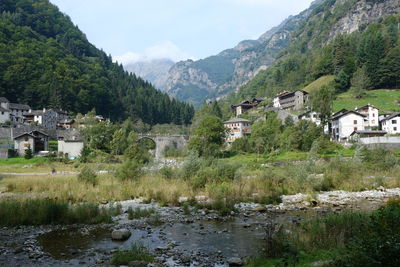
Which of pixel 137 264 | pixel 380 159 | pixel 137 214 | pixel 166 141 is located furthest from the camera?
pixel 166 141

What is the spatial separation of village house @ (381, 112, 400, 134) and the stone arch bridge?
53471 mm

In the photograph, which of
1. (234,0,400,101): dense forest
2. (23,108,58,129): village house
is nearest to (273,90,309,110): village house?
(234,0,400,101): dense forest

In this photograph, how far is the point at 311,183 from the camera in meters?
31.2

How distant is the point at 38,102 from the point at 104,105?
3144cm

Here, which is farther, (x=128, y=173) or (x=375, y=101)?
(x=375, y=101)

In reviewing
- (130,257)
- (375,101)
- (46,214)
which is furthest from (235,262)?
(375,101)

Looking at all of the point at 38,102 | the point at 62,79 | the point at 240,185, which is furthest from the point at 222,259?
the point at 62,79

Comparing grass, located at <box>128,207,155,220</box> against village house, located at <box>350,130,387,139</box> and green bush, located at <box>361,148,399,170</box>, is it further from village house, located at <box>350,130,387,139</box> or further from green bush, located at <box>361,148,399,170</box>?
village house, located at <box>350,130,387,139</box>

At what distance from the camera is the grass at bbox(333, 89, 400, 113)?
86.8 metres

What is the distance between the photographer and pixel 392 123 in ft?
238

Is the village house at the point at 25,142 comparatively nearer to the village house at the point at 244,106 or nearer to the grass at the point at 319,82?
the village house at the point at 244,106

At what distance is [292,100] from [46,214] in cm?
10999

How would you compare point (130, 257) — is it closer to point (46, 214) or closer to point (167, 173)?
point (46, 214)

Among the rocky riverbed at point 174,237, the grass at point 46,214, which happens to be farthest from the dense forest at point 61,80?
the rocky riverbed at point 174,237
